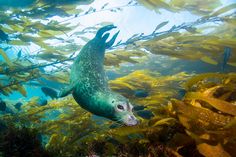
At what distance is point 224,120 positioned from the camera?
6.20ft

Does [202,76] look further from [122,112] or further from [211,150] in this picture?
[122,112]

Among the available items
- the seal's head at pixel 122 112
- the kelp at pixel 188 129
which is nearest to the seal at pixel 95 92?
the seal's head at pixel 122 112

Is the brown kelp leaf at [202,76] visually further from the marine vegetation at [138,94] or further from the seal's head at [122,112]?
the seal's head at [122,112]

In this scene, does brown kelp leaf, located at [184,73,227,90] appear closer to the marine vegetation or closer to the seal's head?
the marine vegetation

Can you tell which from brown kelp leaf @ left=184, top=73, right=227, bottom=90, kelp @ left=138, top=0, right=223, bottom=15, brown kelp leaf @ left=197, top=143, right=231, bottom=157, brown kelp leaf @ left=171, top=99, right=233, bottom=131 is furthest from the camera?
kelp @ left=138, top=0, right=223, bottom=15

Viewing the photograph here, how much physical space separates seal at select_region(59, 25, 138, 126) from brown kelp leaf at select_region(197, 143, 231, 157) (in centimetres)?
47

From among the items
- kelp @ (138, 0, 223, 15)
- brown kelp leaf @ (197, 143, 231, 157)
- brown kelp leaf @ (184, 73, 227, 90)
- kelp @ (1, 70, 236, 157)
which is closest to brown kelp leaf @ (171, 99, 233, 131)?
kelp @ (1, 70, 236, 157)

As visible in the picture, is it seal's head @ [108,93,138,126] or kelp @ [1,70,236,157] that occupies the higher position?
seal's head @ [108,93,138,126]

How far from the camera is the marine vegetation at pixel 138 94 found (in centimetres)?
190

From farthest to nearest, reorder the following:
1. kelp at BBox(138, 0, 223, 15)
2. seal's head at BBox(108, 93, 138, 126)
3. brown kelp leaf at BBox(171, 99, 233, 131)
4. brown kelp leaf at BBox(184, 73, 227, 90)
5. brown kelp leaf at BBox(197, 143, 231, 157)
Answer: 1. kelp at BBox(138, 0, 223, 15)
2. brown kelp leaf at BBox(184, 73, 227, 90)
3. brown kelp leaf at BBox(171, 99, 233, 131)
4. seal's head at BBox(108, 93, 138, 126)
5. brown kelp leaf at BBox(197, 143, 231, 157)

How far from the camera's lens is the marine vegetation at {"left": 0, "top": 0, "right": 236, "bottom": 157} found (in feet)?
6.23

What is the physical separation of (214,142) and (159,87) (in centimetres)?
366

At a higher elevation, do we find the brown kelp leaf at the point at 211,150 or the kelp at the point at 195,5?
the kelp at the point at 195,5

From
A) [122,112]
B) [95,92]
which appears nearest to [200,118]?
[122,112]
